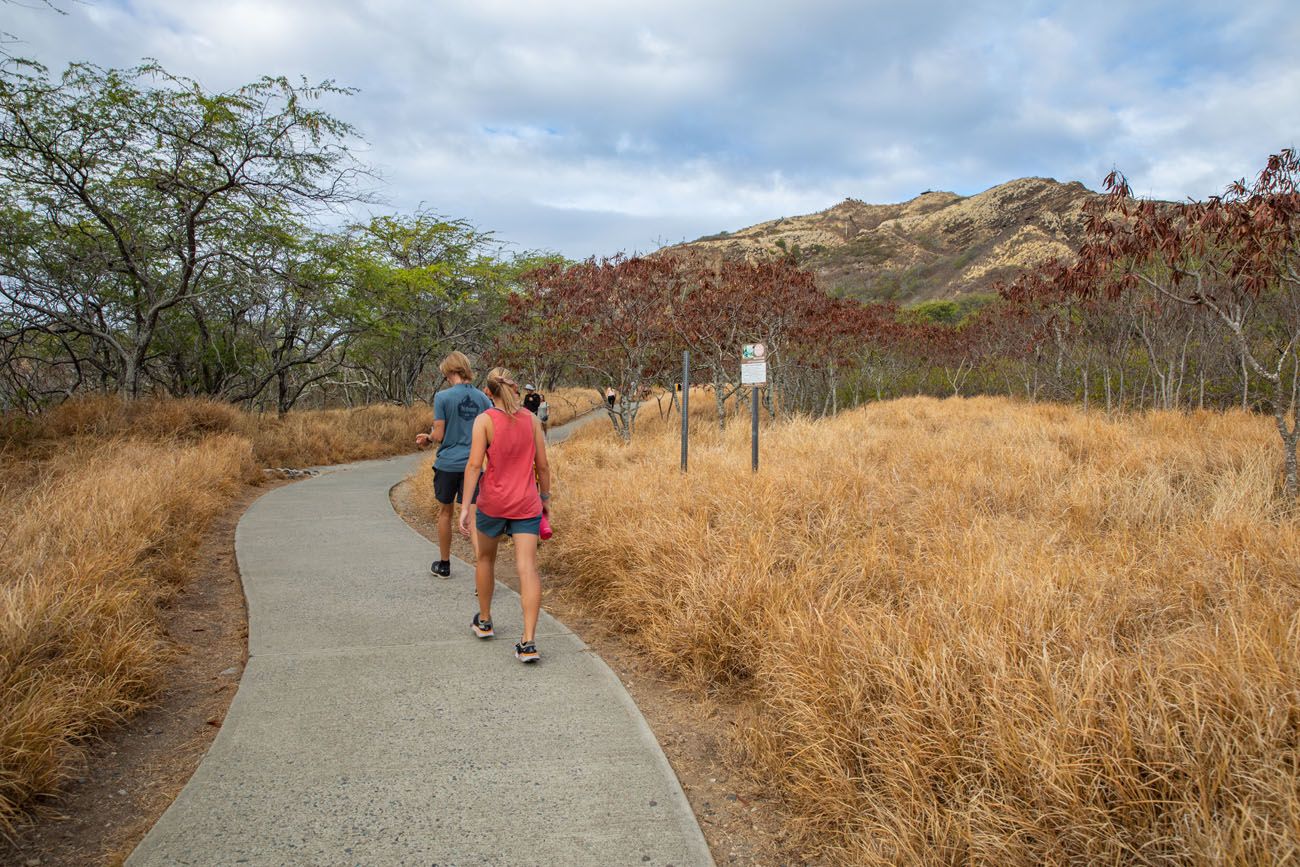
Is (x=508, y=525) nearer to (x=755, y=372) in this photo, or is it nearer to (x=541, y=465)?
(x=541, y=465)

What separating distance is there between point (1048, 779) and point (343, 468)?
50.6 feet

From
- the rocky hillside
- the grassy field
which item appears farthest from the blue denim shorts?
the rocky hillside

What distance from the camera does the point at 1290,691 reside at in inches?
88.2

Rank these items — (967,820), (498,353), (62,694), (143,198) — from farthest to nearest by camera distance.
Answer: (498,353) → (143,198) → (62,694) → (967,820)

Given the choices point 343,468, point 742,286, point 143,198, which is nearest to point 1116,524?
point 742,286

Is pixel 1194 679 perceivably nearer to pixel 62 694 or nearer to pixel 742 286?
pixel 62 694

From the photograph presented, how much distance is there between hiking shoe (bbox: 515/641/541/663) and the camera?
418cm

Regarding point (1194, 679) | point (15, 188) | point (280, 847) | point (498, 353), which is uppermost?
point (15, 188)

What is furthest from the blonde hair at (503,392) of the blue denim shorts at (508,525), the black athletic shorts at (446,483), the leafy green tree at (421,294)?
the leafy green tree at (421,294)

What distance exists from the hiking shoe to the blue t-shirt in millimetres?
2176

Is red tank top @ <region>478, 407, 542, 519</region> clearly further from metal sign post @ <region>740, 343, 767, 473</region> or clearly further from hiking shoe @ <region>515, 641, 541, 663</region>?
metal sign post @ <region>740, 343, 767, 473</region>

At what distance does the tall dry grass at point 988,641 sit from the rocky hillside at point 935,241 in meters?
48.8

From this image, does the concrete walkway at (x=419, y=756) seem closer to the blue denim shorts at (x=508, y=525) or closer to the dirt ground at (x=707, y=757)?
the dirt ground at (x=707, y=757)

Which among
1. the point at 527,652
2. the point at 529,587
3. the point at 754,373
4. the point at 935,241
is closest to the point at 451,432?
the point at 529,587
